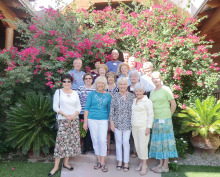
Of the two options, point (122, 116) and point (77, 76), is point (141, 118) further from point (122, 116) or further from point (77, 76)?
point (77, 76)

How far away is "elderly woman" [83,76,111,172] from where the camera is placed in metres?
3.94

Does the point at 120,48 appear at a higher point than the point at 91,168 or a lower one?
A: higher

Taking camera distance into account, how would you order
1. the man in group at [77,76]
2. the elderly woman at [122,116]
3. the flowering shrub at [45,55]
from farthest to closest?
1. the flowering shrub at [45,55]
2. the man in group at [77,76]
3. the elderly woman at [122,116]

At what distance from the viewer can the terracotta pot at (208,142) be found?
16.2ft

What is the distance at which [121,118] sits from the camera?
12.8 ft

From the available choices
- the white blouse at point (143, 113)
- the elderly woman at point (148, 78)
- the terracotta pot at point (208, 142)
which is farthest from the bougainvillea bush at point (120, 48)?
the white blouse at point (143, 113)

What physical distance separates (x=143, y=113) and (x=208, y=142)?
7.47ft

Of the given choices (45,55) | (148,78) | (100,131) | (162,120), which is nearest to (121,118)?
(100,131)

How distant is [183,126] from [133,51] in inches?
115

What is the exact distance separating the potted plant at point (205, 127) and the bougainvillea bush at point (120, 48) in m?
0.51

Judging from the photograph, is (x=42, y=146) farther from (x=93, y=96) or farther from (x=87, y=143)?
(x=93, y=96)

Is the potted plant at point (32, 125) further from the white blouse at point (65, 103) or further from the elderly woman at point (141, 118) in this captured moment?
the elderly woman at point (141, 118)

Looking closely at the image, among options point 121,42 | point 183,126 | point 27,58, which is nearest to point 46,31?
point 27,58

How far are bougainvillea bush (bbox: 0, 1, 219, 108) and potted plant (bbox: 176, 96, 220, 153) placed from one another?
1.67 feet
